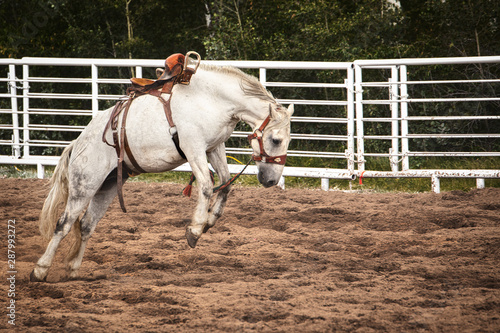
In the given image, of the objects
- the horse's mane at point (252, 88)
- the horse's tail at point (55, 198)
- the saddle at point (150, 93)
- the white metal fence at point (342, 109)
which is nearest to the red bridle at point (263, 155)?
the horse's mane at point (252, 88)

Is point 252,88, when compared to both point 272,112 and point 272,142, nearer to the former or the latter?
point 272,112

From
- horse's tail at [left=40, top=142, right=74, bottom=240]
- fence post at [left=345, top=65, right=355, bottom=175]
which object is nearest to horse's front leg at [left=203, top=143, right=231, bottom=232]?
horse's tail at [left=40, top=142, right=74, bottom=240]

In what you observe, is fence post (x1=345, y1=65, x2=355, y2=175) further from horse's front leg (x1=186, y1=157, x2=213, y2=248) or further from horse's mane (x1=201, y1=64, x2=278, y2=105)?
horse's front leg (x1=186, y1=157, x2=213, y2=248)

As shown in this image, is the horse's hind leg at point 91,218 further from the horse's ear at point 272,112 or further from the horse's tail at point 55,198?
the horse's ear at point 272,112

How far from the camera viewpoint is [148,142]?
427 cm

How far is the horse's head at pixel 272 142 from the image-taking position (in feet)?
13.6

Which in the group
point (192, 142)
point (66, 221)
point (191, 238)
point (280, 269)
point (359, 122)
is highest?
point (359, 122)

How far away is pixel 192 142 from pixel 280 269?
1.21 meters

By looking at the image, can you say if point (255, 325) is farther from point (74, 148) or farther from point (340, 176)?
point (340, 176)

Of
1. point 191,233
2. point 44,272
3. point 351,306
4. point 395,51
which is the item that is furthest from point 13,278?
point 395,51

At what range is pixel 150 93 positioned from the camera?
14.3 ft

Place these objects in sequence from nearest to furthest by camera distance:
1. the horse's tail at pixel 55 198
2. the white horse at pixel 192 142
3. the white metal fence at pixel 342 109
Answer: the white horse at pixel 192 142, the horse's tail at pixel 55 198, the white metal fence at pixel 342 109

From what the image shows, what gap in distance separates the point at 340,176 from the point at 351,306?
4187 millimetres

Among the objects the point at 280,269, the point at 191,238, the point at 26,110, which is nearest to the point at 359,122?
the point at 280,269
